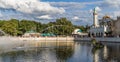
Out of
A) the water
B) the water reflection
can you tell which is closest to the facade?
the water

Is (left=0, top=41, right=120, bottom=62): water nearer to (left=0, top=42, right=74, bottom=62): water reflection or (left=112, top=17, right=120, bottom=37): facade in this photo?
(left=0, top=42, right=74, bottom=62): water reflection

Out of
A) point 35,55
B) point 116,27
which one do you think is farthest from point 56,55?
point 116,27

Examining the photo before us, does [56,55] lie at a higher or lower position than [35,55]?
lower

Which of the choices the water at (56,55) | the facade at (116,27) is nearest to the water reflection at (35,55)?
the water at (56,55)

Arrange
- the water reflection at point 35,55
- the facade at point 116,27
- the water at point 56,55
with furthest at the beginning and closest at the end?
the facade at point 116,27 < the water at point 56,55 < the water reflection at point 35,55

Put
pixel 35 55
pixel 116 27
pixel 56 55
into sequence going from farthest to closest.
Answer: pixel 116 27, pixel 56 55, pixel 35 55

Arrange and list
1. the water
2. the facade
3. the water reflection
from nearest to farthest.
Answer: the water reflection → the water → the facade

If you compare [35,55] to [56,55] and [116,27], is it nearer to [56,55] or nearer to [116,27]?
[56,55]

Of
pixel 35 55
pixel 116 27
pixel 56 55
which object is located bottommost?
pixel 116 27

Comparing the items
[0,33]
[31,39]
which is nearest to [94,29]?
[31,39]

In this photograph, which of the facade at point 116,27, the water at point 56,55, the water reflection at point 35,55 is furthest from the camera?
the facade at point 116,27

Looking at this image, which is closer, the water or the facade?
the water

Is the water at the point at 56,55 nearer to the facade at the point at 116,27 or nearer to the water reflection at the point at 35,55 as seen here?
the water reflection at the point at 35,55

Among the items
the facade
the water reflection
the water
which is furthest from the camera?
the facade
